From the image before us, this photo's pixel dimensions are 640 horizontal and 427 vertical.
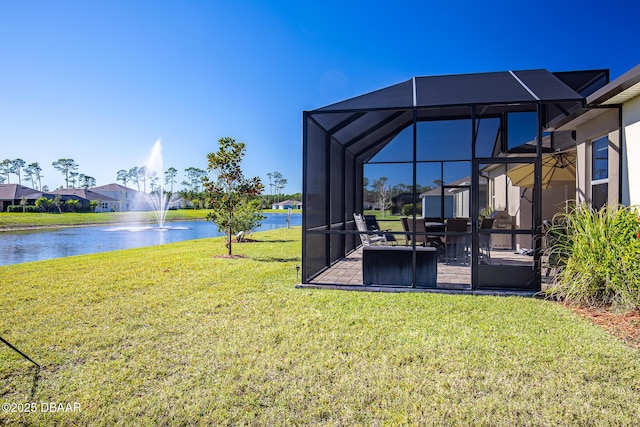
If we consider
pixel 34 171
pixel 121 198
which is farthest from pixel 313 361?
pixel 34 171

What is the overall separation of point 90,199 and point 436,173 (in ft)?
222

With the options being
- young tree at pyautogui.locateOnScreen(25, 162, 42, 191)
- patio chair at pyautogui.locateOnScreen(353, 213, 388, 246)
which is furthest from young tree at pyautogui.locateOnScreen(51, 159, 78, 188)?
patio chair at pyautogui.locateOnScreen(353, 213, 388, 246)

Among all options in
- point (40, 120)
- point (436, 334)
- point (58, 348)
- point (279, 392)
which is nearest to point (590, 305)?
point (436, 334)

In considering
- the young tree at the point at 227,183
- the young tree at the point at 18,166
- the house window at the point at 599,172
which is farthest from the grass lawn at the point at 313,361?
the young tree at the point at 18,166

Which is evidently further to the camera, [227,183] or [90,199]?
[90,199]

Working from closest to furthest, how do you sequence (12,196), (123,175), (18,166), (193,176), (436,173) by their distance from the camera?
1. (436,173)
2. (12,196)
3. (18,166)
4. (123,175)
5. (193,176)

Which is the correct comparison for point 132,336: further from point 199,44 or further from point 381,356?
point 199,44

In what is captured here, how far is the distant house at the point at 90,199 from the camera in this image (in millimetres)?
61812

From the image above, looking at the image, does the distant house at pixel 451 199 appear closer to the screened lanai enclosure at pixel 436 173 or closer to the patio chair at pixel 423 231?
the screened lanai enclosure at pixel 436 173

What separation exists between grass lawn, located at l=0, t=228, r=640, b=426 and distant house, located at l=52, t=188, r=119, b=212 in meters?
65.3

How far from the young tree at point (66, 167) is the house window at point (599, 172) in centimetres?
9363

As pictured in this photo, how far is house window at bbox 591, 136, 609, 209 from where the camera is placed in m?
6.09

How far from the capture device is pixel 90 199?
211ft

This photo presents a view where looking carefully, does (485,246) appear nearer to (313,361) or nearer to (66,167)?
(313,361)
